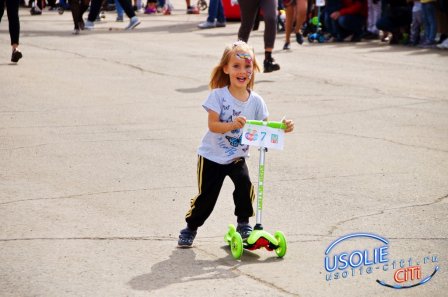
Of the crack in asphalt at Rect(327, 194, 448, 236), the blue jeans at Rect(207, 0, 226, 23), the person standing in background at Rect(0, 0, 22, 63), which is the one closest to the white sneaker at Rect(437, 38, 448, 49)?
the blue jeans at Rect(207, 0, 226, 23)

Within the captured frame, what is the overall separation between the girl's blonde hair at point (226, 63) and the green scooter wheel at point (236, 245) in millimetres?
966

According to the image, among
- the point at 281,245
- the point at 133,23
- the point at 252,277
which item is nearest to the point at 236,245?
the point at 281,245

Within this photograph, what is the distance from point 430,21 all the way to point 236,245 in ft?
39.9

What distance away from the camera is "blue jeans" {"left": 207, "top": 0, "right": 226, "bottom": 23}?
21141mm

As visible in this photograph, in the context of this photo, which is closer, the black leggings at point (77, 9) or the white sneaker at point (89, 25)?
the black leggings at point (77, 9)

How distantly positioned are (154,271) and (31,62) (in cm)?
977

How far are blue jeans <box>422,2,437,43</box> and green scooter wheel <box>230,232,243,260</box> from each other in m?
12.0

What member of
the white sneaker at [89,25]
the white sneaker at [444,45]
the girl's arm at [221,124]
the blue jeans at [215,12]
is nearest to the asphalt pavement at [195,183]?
the girl's arm at [221,124]

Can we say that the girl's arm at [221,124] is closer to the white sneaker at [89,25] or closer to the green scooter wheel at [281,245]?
the green scooter wheel at [281,245]

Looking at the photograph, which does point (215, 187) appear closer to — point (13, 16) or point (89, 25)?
point (13, 16)

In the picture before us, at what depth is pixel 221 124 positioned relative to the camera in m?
5.57

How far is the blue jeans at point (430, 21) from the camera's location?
1661 cm

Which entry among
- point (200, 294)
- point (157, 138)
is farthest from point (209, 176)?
point (157, 138)

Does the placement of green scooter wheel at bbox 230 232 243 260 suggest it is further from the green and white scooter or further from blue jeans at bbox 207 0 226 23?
blue jeans at bbox 207 0 226 23
